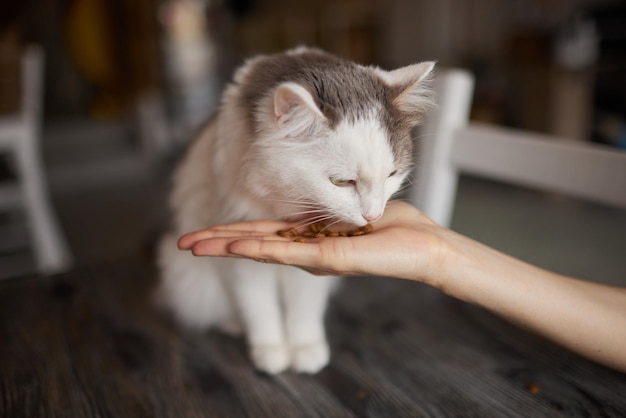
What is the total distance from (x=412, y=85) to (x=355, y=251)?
34cm

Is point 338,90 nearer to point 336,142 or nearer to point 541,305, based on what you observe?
point 336,142

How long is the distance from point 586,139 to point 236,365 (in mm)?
3376

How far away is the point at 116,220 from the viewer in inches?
139

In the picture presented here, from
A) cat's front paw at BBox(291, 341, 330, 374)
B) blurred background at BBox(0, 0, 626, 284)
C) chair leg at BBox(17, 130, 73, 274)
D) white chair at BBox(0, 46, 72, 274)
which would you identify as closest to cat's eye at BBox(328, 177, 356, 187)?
cat's front paw at BBox(291, 341, 330, 374)

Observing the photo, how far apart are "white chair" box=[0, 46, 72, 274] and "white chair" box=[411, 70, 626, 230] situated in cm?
161

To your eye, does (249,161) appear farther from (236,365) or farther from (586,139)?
(586,139)

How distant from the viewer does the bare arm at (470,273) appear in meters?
0.67

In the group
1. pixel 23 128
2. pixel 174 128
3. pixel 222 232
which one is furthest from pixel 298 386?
→ pixel 174 128

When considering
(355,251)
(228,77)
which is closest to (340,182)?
(355,251)

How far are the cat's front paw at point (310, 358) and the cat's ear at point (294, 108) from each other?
1.37ft

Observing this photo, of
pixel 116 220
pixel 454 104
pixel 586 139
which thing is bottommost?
pixel 116 220

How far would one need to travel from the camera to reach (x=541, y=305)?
72cm

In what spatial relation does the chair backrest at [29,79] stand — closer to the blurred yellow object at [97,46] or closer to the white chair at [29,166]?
the white chair at [29,166]

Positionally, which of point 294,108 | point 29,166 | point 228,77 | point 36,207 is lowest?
point 36,207
